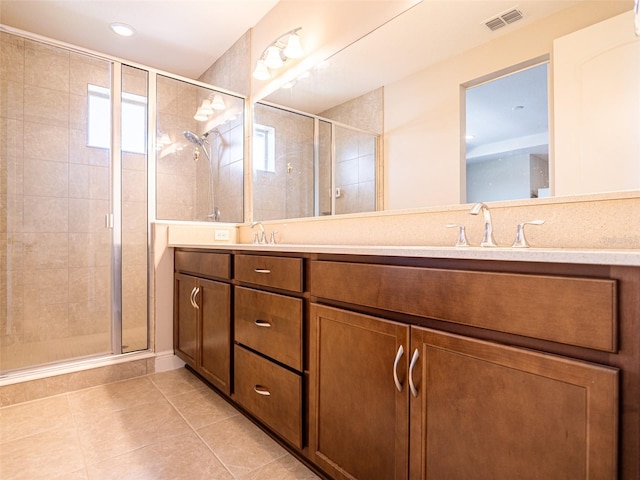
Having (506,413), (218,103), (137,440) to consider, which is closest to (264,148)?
(218,103)

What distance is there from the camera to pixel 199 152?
2.96 meters

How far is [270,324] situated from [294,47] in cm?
184

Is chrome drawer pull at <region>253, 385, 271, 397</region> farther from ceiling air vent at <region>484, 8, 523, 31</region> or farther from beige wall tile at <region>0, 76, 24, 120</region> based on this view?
beige wall tile at <region>0, 76, 24, 120</region>

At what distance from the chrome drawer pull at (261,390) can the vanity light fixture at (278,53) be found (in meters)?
2.03

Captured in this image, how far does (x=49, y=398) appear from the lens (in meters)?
1.98

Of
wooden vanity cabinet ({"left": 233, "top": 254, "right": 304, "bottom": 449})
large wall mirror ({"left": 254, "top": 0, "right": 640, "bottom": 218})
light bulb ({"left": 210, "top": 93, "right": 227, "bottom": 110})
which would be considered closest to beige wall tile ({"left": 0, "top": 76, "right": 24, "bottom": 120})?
light bulb ({"left": 210, "top": 93, "right": 227, "bottom": 110})

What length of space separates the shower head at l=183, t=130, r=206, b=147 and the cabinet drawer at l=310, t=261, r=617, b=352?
7.67ft

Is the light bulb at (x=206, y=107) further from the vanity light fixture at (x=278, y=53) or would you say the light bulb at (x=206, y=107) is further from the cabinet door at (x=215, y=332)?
the cabinet door at (x=215, y=332)

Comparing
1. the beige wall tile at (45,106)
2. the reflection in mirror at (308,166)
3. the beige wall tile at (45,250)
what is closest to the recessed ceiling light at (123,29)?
the beige wall tile at (45,106)

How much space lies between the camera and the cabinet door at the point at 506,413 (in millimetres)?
617

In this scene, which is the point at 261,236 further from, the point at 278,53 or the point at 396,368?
the point at 396,368

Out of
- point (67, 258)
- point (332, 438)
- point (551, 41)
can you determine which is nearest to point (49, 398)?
point (67, 258)

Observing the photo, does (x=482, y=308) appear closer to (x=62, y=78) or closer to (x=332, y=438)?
(x=332, y=438)

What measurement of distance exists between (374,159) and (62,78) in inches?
88.0
